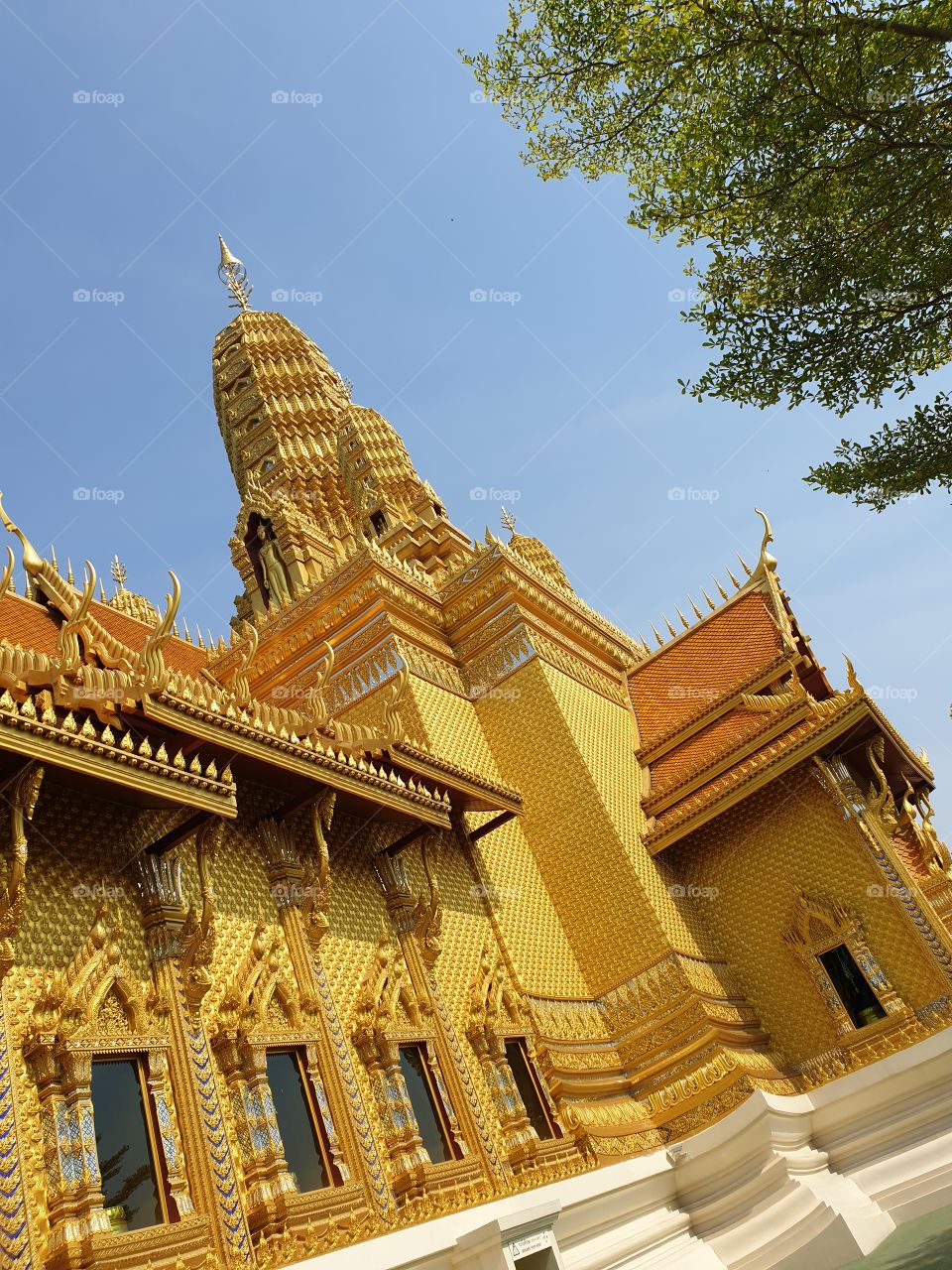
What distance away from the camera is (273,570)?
1500 cm

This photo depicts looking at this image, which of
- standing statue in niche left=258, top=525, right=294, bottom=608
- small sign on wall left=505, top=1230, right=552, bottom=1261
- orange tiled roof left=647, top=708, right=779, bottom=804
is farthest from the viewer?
standing statue in niche left=258, top=525, right=294, bottom=608

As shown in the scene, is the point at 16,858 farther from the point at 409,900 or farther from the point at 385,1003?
the point at 409,900

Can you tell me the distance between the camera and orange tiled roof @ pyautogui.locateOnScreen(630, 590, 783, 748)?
12.1m

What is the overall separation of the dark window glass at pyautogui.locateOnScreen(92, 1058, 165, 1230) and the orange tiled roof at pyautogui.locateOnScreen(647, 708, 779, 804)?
688cm

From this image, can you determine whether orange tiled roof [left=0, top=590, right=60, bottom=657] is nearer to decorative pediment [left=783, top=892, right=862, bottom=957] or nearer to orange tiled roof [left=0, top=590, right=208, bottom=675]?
orange tiled roof [left=0, top=590, right=208, bottom=675]

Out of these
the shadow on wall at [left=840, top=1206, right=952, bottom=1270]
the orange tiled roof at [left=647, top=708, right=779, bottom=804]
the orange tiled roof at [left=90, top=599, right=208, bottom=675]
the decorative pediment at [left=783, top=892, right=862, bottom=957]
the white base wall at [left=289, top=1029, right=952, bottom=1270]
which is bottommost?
the shadow on wall at [left=840, top=1206, right=952, bottom=1270]

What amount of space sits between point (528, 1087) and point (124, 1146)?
391 centimetres

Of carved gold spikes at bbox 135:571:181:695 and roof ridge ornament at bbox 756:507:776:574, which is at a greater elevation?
roof ridge ornament at bbox 756:507:776:574

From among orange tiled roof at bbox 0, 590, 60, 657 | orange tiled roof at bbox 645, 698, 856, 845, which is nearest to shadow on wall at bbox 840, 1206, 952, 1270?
orange tiled roof at bbox 645, 698, 856, 845

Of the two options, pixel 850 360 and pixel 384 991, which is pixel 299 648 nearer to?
pixel 384 991

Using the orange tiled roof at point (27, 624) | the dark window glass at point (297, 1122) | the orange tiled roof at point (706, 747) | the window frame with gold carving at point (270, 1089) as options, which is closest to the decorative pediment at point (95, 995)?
the window frame with gold carving at point (270, 1089)

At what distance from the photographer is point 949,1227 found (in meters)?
6.45

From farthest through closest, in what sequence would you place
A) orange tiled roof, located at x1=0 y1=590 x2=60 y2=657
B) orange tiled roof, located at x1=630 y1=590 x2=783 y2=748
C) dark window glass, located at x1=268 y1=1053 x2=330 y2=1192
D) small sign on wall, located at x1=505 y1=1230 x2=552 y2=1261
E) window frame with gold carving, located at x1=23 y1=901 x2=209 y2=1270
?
orange tiled roof, located at x1=630 y1=590 x2=783 y2=748, orange tiled roof, located at x1=0 y1=590 x2=60 y2=657, dark window glass, located at x1=268 y1=1053 x2=330 y2=1192, small sign on wall, located at x1=505 y1=1230 x2=552 y2=1261, window frame with gold carving, located at x1=23 y1=901 x2=209 y2=1270

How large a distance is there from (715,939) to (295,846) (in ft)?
16.2
